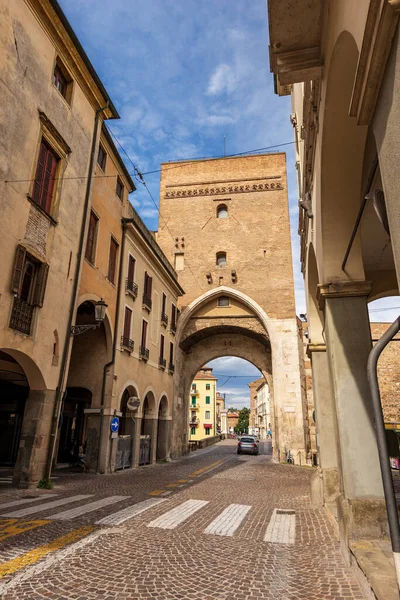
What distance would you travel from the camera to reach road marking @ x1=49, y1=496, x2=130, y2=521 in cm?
697

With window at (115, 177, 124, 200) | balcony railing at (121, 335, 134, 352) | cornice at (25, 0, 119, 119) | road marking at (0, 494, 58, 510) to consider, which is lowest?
road marking at (0, 494, 58, 510)

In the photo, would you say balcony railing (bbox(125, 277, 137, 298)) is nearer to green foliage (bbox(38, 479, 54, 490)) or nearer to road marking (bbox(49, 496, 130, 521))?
green foliage (bbox(38, 479, 54, 490))

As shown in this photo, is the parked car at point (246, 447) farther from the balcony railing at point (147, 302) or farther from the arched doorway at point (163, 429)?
the balcony railing at point (147, 302)

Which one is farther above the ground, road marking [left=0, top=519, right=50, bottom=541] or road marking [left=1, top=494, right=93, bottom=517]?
road marking [left=0, top=519, right=50, bottom=541]

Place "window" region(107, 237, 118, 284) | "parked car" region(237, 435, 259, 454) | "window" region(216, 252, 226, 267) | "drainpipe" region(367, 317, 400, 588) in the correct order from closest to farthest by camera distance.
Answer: "drainpipe" region(367, 317, 400, 588), "window" region(107, 237, 118, 284), "window" region(216, 252, 226, 267), "parked car" region(237, 435, 259, 454)

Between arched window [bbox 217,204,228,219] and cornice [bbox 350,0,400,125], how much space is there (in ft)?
87.3

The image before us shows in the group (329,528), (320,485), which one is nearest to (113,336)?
(320,485)

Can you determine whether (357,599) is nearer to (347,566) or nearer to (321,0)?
(347,566)

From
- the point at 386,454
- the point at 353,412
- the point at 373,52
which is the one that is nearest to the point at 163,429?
the point at 353,412

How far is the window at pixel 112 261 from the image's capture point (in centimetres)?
1604

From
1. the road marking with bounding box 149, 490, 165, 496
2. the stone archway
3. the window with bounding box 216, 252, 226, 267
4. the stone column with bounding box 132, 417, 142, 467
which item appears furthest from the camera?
the window with bounding box 216, 252, 226, 267

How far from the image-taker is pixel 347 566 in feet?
15.4

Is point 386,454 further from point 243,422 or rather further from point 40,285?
point 243,422

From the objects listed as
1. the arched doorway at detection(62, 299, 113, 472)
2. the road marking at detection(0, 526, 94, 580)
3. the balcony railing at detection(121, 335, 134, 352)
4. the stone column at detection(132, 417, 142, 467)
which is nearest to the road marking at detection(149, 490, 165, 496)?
the road marking at detection(0, 526, 94, 580)
